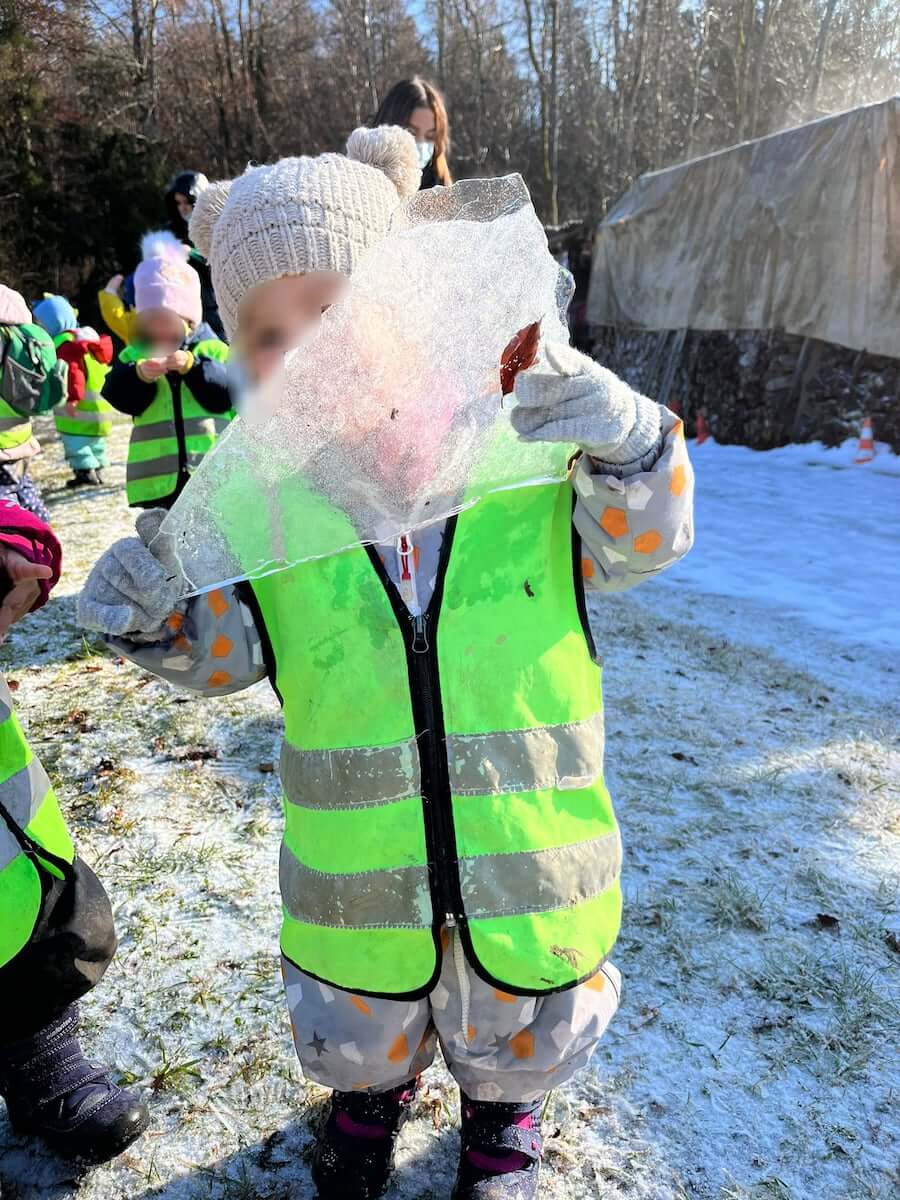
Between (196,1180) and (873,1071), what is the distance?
1.31m

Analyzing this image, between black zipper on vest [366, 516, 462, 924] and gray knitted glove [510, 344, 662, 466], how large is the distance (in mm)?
264

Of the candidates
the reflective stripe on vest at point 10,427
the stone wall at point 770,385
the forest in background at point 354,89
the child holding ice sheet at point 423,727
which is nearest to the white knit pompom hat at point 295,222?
the child holding ice sheet at point 423,727

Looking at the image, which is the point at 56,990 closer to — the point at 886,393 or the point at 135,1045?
the point at 135,1045

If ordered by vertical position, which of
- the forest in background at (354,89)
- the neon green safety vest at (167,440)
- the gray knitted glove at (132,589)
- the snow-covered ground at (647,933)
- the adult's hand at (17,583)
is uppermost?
the forest in background at (354,89)

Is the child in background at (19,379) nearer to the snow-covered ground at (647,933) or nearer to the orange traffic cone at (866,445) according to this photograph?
the snow-covered ground at (647,933)

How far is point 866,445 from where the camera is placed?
7.25 metres

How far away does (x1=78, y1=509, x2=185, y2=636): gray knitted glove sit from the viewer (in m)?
1.03

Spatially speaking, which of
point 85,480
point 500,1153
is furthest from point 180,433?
point 85,480

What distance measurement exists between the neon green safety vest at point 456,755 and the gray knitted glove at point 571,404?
0.24 m

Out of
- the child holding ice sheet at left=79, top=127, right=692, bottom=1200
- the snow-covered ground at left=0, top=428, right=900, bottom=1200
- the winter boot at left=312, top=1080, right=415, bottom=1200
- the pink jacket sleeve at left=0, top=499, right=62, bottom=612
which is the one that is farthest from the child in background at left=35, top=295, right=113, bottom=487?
the winter boot at left=312, top=1080, right=415, bottom=1200

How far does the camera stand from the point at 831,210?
7.27 m

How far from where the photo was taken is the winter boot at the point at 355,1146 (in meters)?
1.38

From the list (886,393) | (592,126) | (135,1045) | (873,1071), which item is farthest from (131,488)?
(592,126)

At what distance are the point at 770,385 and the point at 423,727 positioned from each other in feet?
26.4
